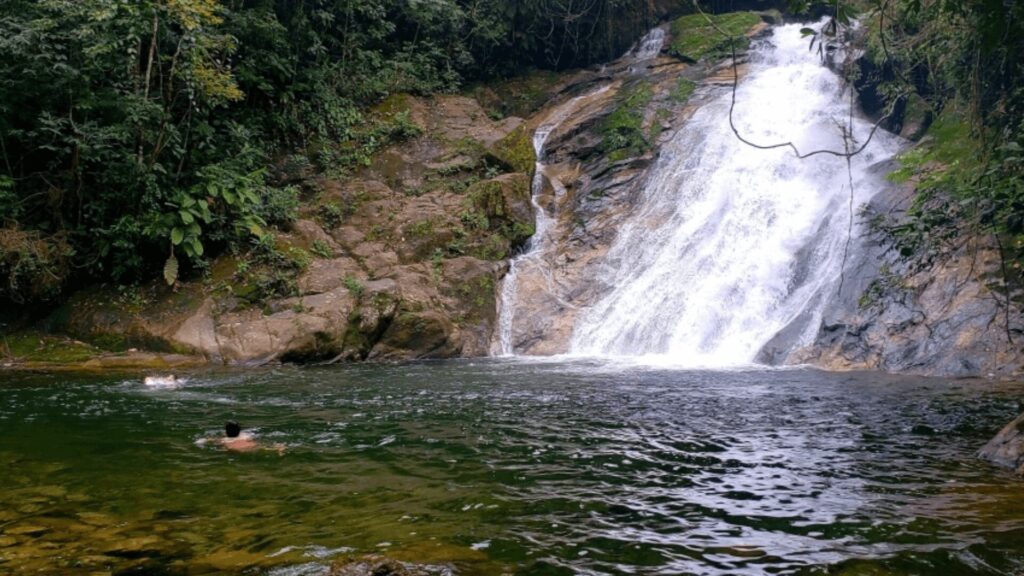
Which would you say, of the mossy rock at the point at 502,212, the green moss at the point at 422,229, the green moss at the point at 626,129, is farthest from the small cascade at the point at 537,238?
the green moss at the point at 422,229

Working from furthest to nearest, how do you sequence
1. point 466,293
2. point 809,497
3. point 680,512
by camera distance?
point 466,293
point 809,497
point 680,512

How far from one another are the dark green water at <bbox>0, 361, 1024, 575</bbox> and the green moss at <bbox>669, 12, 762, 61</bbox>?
21.1 meters

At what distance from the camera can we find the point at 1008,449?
616 cm

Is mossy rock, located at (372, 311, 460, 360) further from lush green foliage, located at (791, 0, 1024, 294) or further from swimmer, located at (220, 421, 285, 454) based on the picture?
lush green foliage, located at (791, 0, 1024, 294)

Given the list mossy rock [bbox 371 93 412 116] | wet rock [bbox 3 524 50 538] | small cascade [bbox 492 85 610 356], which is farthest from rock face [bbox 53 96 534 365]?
wet rock [bbox 3 524 50 538]

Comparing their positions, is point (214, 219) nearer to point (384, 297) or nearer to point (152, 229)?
point (152, 229)

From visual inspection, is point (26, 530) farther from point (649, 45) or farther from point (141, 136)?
point (649, 45)

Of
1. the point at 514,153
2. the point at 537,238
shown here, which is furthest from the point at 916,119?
the point at 514,153

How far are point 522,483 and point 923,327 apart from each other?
10797 millimetres

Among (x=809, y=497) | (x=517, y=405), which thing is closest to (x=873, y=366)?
(x=517, y=405)

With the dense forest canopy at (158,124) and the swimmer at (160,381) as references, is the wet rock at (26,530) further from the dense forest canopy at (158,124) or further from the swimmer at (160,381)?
the dense forest canopy at (158,124)

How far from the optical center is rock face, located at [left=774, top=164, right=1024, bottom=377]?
38.3 ft

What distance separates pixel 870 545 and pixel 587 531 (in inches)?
71.7

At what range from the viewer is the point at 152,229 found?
15234 millimetres
